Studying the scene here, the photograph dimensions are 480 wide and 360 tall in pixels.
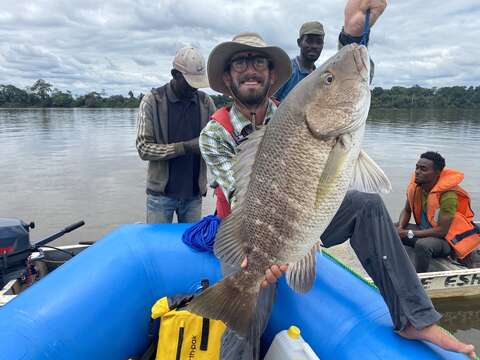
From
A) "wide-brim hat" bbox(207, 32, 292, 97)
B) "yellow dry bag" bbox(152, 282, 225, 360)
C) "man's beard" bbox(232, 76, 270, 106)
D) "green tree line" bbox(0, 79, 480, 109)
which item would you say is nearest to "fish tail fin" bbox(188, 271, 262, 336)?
"yellow dry bag" bbox(152, 282, 225, 360)

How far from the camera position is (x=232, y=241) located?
2205mm

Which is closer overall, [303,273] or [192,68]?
[303,273]

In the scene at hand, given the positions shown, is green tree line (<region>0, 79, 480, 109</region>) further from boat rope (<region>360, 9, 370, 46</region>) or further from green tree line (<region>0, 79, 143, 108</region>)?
boat rope (<region>360, 9, 370, 46</region>)

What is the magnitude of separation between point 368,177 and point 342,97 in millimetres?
461

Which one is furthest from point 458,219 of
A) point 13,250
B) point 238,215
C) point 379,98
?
point 379,98

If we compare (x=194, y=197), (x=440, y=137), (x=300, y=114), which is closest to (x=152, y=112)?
(x=194, y=197)

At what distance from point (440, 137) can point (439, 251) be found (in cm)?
2263

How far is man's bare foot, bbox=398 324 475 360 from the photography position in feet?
7.02

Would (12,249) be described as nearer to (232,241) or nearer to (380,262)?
(232,241)

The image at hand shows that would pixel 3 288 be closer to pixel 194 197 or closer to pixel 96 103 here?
pixel 194 197

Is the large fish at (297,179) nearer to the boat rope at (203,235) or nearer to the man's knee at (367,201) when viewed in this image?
the man's knee at (367,201)

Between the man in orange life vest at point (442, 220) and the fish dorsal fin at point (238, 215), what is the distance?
4253 mm

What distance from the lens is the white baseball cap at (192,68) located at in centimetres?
404

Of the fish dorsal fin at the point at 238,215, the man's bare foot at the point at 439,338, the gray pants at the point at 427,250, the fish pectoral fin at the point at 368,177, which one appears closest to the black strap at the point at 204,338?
the fish dorsal fin at the point at 238,215
